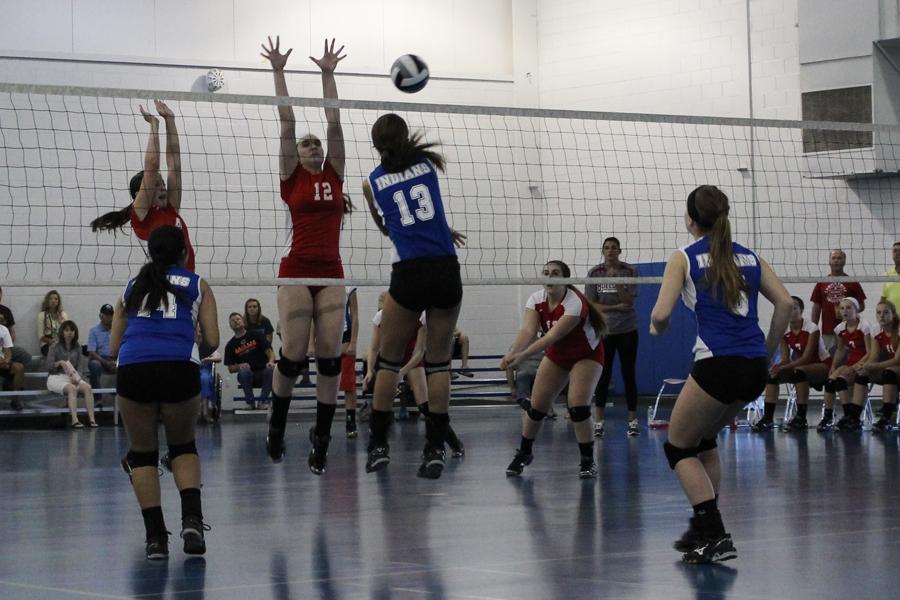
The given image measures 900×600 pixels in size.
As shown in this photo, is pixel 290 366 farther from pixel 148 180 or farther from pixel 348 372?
pixel 348 372

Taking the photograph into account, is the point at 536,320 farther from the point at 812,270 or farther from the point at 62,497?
the point at 812,270

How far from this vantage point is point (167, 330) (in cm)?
648

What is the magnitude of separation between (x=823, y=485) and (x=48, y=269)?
44.8 feet

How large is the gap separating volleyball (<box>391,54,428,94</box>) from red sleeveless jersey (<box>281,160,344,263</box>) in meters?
0.78

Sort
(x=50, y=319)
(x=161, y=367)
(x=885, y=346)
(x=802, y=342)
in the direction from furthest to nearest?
(x=50, y=319) < (x=802, y=342) < (x=885, y=346) < (x=161, y=367)

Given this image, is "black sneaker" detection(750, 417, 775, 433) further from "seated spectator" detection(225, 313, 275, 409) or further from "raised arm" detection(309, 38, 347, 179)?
"raised arm" detection(309, 38, 347, 179)

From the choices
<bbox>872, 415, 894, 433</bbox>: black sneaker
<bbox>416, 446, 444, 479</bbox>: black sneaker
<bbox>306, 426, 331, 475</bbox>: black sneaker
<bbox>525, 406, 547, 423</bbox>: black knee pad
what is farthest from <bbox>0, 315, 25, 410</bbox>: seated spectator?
<bbox>416, 446, 444, 479</bbox>: black sneaker

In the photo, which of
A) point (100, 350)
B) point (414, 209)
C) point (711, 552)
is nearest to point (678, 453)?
point (711, 552)

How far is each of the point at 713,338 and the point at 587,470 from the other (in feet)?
13.0

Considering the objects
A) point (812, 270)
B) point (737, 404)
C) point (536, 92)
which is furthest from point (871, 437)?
point (536, 92)

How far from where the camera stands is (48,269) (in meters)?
19.5

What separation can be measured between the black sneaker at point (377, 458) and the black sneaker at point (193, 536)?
1.46 meters

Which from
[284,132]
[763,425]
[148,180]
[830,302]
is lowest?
[763,425]

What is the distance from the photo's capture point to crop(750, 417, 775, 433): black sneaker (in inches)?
583
